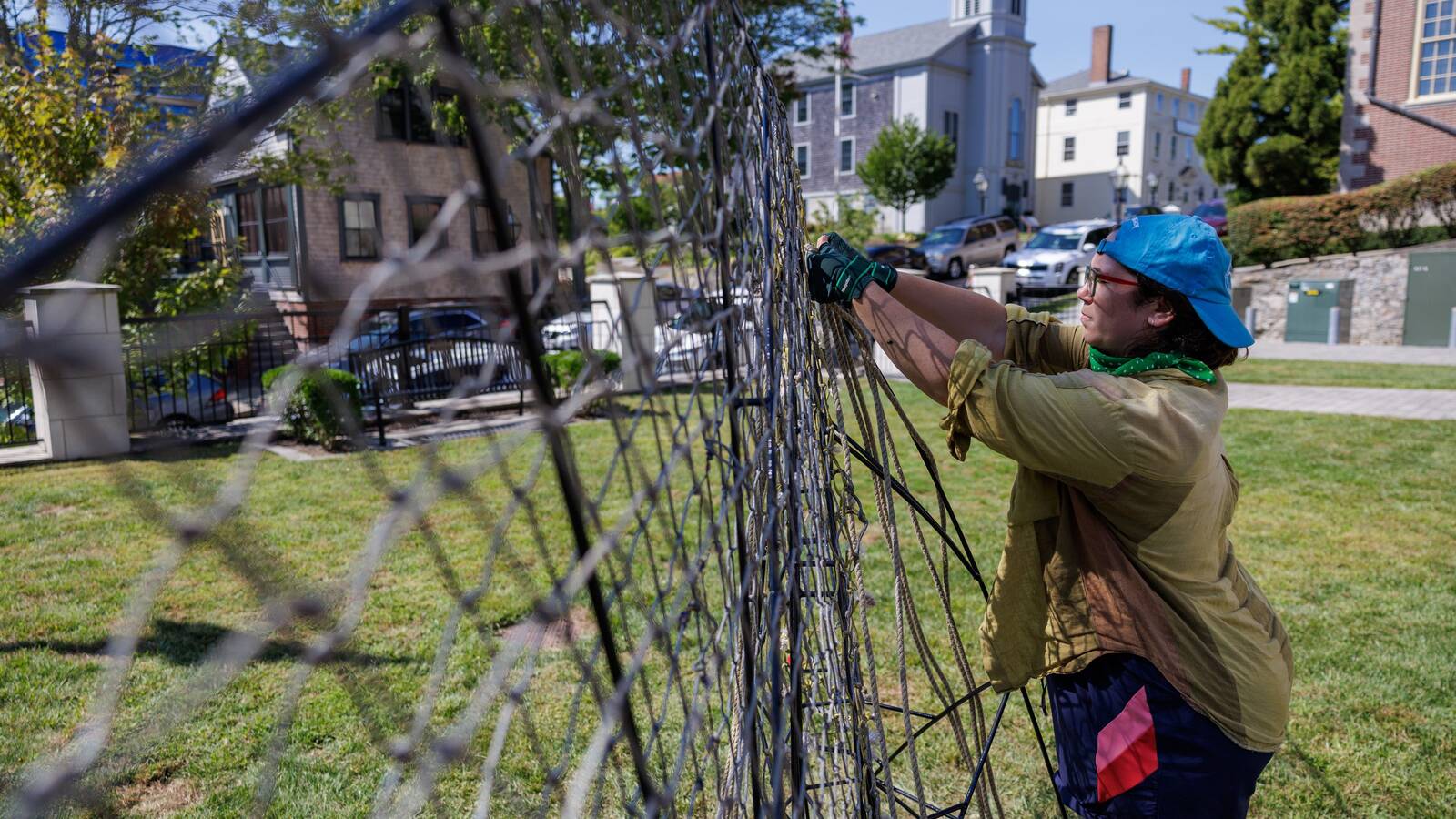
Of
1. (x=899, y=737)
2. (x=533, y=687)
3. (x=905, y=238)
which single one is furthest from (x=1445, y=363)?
(x=905, y=238)

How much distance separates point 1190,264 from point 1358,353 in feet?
56.1

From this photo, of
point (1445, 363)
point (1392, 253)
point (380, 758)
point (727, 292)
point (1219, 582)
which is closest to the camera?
point (727, 292)

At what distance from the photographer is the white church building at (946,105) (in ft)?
133

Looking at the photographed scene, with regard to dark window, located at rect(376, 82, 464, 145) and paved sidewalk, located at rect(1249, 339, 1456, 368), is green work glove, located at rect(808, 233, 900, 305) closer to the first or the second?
dark window, located at rect(376, 82, 464, 145)

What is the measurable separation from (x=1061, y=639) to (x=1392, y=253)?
19.7 metres

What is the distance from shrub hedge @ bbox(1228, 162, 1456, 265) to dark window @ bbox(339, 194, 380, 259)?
73.4ft

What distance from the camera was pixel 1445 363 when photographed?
560 inches

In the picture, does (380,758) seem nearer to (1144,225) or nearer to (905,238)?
(1144,225)

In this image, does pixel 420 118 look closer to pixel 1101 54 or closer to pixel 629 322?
pixel 629 322

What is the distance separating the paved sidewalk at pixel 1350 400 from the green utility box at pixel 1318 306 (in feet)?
22.5

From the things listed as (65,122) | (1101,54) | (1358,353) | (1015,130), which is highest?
(1101,54)

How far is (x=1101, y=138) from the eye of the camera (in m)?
52.8

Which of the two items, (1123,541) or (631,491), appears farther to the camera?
(1123,541)

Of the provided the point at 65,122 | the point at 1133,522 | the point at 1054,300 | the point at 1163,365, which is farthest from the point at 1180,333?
the point at 1054,300
